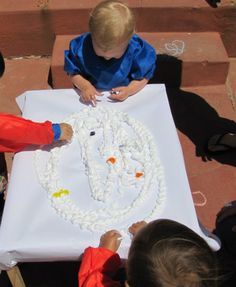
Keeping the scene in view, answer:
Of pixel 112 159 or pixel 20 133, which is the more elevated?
pixel 20 133

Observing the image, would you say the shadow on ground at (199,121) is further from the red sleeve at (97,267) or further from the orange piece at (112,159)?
the red sleeve at (97,267)

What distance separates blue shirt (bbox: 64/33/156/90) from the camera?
1.85 metres

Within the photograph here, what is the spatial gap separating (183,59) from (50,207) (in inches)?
71.3

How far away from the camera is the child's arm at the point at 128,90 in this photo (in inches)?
68.1

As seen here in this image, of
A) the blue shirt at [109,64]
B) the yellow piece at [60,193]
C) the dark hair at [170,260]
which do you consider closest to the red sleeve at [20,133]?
the yellow piece at [60,193]

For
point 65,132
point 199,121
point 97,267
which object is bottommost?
point 199,121

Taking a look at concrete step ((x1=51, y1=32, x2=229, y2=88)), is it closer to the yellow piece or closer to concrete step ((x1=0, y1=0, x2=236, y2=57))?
concrete step ((x1=0, y1=0, x2=236, y2=57))

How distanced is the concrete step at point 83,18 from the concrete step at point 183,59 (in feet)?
0.21

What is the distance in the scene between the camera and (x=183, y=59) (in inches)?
112

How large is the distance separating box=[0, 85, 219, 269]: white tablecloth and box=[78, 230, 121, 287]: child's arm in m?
0.04

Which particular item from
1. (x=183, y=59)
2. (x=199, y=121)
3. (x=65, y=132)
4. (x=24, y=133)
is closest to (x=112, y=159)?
(x=65, y=132)

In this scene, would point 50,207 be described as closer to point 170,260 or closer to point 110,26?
point 170,260

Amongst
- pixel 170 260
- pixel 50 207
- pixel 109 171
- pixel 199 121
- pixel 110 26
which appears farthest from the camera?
pixel 199 121

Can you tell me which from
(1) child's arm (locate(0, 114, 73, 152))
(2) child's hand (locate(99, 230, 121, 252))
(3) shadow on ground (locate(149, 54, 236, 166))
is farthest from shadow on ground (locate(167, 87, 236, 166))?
(2) child's hand (locate(99, 230, 121, 252))
